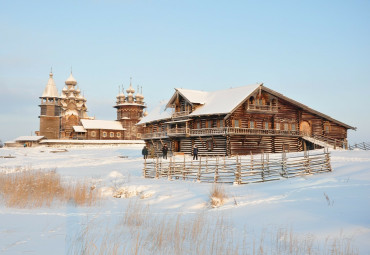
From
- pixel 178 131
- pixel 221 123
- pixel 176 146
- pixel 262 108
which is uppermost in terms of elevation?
pixel 262 108

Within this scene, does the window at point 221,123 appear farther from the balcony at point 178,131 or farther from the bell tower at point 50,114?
the bell tower at point 50,114

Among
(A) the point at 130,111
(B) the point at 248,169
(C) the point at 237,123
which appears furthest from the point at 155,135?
(A) the point at 130,111

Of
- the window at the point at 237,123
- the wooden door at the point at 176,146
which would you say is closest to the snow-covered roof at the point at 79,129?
the wooden door at the point at 176,146

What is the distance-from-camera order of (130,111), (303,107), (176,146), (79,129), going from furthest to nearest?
(130,111)
(79,129)
(176,146)
(303,107)

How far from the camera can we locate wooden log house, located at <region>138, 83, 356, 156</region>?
32.2 meters

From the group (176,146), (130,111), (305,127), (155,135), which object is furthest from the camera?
(130,111)

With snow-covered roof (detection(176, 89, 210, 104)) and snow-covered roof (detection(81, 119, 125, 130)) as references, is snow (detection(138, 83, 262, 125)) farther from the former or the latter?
snow-covered roof (detection(81, 119, 125, 130))

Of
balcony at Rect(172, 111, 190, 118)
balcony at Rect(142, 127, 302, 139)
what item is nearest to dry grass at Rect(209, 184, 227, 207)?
balcony at Rect(142, 127, 302, 139)

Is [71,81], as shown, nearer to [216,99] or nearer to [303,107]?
[216,99]

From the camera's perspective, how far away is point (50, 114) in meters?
73.3

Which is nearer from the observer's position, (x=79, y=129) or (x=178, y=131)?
(x=178, y=131)

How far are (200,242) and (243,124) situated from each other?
2759 centimetres

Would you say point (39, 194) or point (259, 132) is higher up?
point (259, 132)

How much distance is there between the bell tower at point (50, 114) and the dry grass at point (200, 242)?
2750 inches
